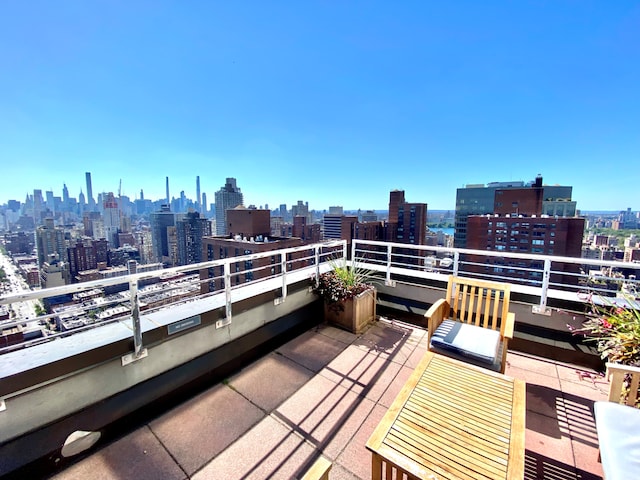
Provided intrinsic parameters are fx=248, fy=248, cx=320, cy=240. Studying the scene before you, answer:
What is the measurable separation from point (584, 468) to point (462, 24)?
893 cm

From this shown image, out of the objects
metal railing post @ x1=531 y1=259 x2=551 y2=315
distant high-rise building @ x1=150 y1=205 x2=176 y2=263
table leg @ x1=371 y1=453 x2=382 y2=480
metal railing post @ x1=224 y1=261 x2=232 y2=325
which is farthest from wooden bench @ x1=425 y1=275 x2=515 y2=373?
distant high-rise building @ x1=150 y1=205 x2=176 y2=263

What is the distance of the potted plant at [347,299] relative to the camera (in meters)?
4.00

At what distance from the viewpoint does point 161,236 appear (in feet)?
85.7

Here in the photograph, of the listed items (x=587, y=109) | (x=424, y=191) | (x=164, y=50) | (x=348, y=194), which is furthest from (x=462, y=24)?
(x=424, y=191)

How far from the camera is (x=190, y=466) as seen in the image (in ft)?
6.00

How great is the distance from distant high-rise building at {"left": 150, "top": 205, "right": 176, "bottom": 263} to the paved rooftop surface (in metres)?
25.5

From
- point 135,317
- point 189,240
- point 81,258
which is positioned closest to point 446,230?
point 189,240

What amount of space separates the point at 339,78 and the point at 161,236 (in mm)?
24638

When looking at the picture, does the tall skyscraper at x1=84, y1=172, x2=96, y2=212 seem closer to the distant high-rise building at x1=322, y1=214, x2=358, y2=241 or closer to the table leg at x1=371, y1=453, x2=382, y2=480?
the distant high-rise building at x1=322, y1=214, x2=358, y2=241

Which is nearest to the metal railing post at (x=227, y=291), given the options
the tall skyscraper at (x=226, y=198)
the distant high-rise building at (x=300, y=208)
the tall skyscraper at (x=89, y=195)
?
the tall skyscraper at (x=226, y=198)

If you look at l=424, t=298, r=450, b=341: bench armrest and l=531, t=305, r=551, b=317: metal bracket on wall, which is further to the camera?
l=531, t=305, r=551, b=317: metal bracket on wall

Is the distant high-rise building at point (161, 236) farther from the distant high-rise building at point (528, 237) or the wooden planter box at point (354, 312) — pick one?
the distant high-rise building at point (528, 237)

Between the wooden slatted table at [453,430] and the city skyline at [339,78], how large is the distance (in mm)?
8042

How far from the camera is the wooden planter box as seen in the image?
3968mm
